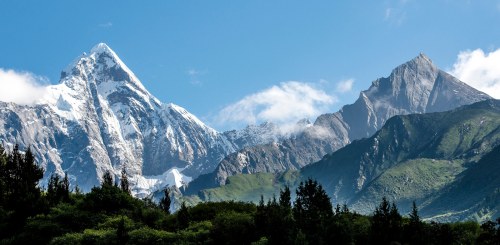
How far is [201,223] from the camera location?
4456 inches

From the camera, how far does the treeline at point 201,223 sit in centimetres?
9262

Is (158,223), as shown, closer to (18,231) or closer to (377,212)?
(18,231)

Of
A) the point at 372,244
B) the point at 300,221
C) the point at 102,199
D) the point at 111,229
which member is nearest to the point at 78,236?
the point at 111,229

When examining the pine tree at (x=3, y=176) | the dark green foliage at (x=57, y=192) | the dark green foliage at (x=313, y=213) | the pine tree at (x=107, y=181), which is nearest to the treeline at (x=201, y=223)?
the dark green foliage at (x=313, y=213)

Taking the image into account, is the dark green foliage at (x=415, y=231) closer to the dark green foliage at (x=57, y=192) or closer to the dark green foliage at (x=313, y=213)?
the dark green foliage at (x=313, y=213)

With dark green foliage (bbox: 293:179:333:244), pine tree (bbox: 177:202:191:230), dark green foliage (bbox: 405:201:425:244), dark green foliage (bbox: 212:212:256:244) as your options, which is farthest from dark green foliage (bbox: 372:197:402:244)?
pine tree (bbox: 177:202:191:230)

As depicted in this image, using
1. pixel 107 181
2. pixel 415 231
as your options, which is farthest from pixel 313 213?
pixel 107 181

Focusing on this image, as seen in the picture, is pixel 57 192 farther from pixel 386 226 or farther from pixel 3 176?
pixel 386 226

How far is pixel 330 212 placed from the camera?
103 metres

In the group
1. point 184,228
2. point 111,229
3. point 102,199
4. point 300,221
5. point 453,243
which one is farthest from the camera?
point 102,199

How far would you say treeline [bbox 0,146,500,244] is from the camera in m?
92.6

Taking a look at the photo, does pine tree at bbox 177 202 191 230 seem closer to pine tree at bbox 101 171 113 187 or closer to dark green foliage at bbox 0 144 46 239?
pine tree at bbox 101 171 113 187

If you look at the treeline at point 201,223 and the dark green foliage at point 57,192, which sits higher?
the dark green foliage at point 57,192

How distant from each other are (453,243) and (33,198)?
81.5 m
